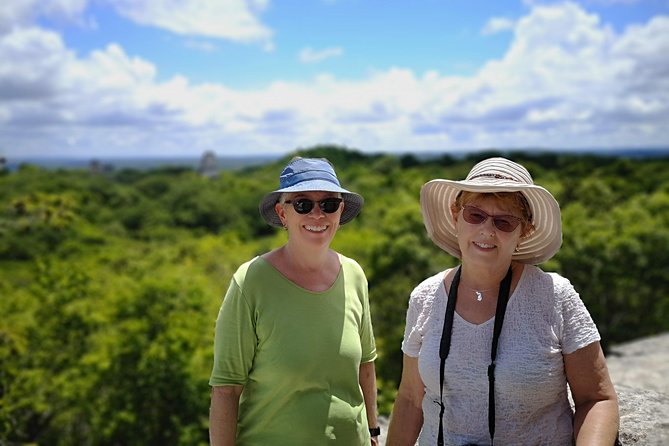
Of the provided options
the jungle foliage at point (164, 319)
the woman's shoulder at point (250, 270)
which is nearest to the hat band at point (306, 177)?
the woman's shoulder at point (250, 270)

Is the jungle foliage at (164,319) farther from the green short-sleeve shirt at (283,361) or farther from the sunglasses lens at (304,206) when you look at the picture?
the sunglasses lens at (304,206)

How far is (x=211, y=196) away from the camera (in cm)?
8650

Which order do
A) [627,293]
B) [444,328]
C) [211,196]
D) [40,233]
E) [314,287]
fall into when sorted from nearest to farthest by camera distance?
[444,328]
[314,287]
[627,293]
[40,233]
[211,196]

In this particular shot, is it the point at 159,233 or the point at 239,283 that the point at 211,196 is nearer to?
the point at 159,233

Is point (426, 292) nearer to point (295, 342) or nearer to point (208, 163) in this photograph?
point (295, 342)

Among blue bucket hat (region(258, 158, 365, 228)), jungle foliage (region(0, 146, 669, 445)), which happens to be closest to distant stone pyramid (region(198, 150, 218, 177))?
jungle foliage (region(0, 146, 669, 445))

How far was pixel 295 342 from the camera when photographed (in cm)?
297

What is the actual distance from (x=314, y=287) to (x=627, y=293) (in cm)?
2491

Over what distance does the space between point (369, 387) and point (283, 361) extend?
700 mm

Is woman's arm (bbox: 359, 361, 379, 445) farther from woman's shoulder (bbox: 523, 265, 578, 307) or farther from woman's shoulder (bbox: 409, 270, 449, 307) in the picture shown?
woman's shoulder (bbox: 523, 265, 578, 307)

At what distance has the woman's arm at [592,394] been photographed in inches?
100

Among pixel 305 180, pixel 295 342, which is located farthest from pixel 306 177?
pixel 295 342

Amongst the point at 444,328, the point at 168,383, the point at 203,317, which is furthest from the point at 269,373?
the point at 203,317

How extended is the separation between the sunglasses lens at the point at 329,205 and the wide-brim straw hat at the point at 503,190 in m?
0.48
